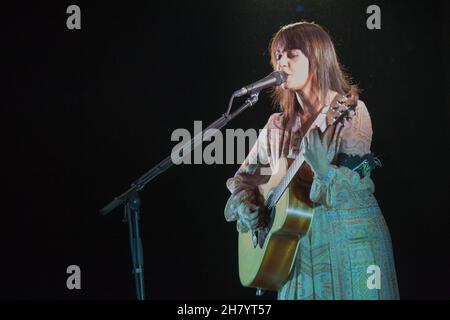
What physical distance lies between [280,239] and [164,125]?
1.02m

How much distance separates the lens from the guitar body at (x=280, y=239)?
2.85 metres

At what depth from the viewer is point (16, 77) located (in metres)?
3.72

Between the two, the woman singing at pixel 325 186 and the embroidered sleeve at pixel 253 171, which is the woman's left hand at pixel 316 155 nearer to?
the woman singing at pixel 325 186

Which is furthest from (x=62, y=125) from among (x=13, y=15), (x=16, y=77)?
(x=13, y=15)

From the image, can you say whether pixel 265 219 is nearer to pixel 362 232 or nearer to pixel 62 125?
pixel 362 232

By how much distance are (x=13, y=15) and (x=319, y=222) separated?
208 cm

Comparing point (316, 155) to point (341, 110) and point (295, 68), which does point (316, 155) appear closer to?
point (341, 110)

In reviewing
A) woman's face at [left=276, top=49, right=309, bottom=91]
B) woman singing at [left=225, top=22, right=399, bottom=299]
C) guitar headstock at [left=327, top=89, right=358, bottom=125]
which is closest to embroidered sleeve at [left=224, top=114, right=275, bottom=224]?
woman singing at [left=225, top=22, right=399, bottom=299]

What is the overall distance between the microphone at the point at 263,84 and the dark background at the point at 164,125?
241 millimetres

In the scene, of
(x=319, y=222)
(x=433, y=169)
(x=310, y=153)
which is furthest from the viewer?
(x=433, y=169)

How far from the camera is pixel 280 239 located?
2943 millimetres

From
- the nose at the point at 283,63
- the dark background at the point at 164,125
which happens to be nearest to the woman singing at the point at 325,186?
the nose at the point at 283,63

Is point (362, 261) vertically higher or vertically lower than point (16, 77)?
lower
